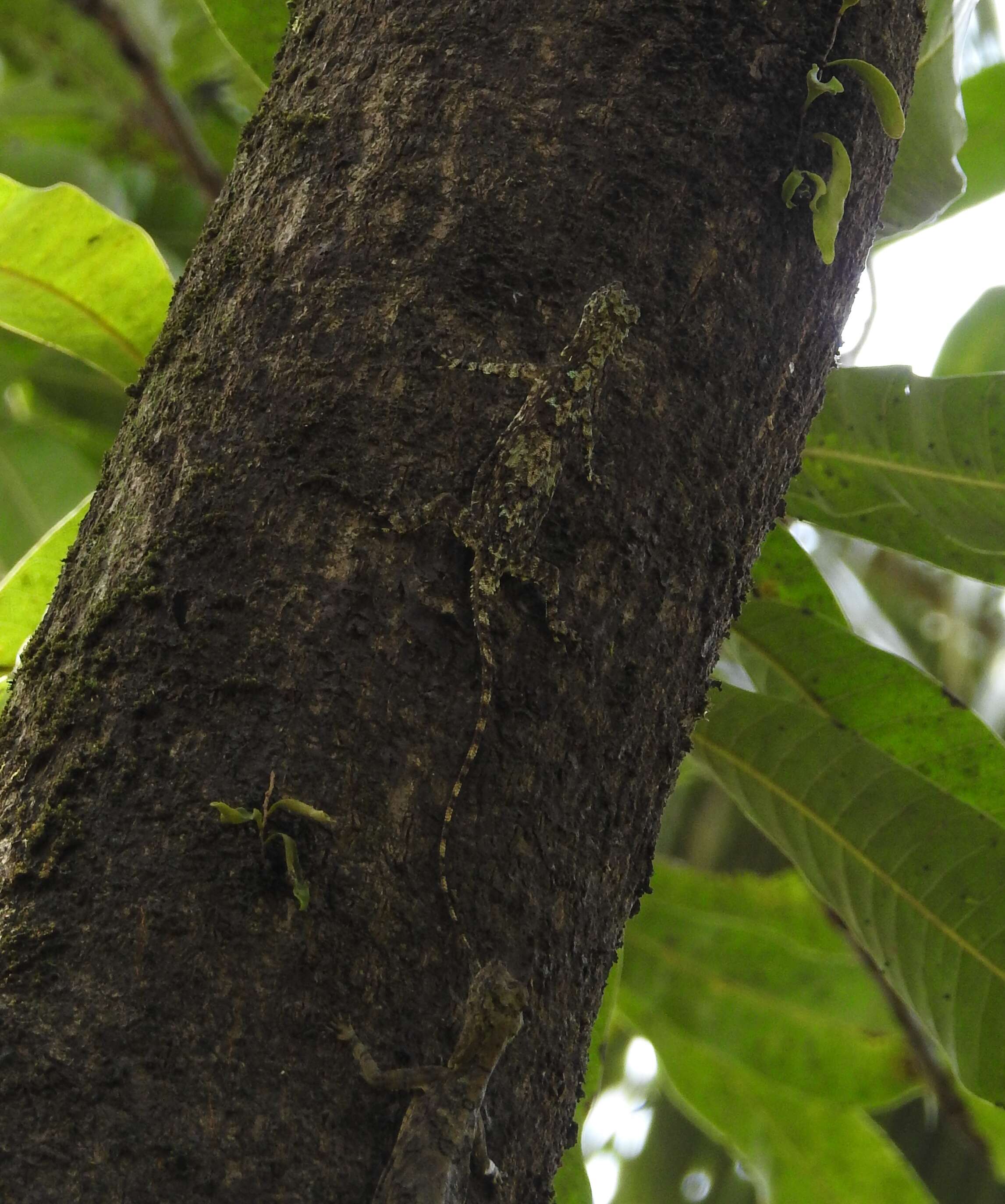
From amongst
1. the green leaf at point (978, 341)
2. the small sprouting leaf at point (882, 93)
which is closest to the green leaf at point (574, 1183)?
the small sprouting leaf at point (882, 93)

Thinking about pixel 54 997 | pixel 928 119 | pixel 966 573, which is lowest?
pixel 54 997

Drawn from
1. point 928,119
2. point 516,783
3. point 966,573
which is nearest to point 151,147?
point 928,119

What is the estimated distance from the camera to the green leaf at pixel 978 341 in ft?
8.44

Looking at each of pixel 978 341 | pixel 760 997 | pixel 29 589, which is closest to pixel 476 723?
pixel 29 589

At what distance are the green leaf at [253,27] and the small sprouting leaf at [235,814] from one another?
1.76m

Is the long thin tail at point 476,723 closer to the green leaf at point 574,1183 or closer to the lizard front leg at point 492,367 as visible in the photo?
the lizard front leg at point 492,367

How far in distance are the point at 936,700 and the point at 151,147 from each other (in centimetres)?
274

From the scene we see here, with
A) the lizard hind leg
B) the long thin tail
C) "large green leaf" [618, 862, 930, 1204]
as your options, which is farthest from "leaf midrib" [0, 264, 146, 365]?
"large green leaf" [618, 862, 930, 1204]

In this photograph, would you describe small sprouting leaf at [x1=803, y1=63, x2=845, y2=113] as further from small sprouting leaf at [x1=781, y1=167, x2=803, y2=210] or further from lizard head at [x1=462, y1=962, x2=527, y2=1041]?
lizard head at [x1=462, y1=962, x2=527, y2=1041]

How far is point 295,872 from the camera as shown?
3.36 ft

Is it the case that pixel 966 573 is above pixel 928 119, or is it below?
below

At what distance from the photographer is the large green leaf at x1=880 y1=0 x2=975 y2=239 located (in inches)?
83.5

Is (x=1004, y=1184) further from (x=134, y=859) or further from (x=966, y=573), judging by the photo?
(x=134, y=859)

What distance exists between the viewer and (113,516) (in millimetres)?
1282
